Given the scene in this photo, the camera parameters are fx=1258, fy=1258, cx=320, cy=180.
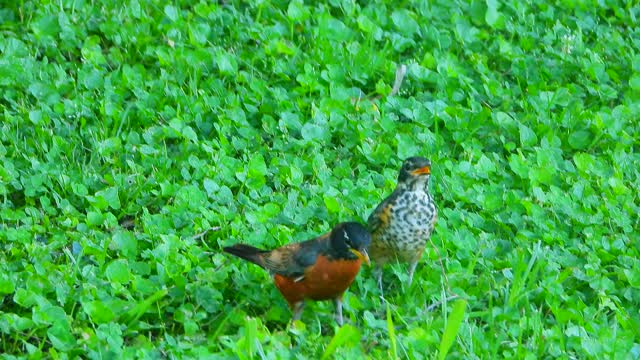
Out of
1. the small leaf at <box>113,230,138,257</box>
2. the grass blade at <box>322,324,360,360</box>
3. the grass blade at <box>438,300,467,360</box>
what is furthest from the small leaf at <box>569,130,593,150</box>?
the small leaf at <box>113,230,138,257</box>

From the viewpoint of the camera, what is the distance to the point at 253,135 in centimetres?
784

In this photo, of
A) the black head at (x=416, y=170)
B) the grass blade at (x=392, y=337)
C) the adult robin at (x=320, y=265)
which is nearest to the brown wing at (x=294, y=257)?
the adult robin at (x=320, y=265)

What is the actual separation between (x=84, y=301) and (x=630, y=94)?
4393 millimetres

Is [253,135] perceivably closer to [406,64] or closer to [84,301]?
[406,64]

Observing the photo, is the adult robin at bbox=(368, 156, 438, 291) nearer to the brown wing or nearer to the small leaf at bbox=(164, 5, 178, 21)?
the brown wing

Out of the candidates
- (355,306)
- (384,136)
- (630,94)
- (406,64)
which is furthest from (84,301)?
(630,94)

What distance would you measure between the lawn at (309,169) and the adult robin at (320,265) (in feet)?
0.59

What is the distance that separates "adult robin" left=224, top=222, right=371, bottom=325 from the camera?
6117 mm

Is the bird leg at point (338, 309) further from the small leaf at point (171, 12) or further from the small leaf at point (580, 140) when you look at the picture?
the small leaf at point (171, 12)

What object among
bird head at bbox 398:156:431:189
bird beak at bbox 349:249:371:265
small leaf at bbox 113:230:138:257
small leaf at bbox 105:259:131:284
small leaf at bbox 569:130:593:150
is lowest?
small leaf at bbox 569:130:593:150

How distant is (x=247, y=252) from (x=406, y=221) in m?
0.85

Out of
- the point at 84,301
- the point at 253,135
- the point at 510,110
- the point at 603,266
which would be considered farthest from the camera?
the point at 510,110

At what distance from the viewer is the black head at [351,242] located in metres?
6.08

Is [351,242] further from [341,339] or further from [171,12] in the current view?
[171,12]
